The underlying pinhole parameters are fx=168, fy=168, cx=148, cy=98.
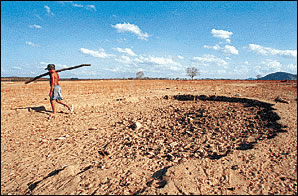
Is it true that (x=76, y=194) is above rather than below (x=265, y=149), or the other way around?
below

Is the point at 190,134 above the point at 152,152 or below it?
above

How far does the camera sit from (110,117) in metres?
6.63

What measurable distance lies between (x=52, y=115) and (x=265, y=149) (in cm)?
710

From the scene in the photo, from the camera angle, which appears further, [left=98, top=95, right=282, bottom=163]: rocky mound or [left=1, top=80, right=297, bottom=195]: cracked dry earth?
[left=98, top=95, right=282, bottom=163]: rocky mound

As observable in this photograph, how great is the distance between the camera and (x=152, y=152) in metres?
3.74

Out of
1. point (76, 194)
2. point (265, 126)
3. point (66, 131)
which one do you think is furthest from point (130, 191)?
point (265, 126)

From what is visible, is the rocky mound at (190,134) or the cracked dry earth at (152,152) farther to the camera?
the rocky mound at (190,134)

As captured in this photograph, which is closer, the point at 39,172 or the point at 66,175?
the point at 66,175

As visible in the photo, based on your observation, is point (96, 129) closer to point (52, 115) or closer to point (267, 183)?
point (52, 115)

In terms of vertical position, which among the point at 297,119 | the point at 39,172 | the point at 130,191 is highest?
the point at 297,119

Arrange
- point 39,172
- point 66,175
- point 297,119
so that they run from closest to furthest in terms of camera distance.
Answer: point 66,175 → point 39,172 → point 297,119

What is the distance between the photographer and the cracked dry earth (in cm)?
248

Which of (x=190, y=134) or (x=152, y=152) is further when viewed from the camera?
(x=190, y=134)

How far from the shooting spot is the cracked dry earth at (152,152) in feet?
8.13
